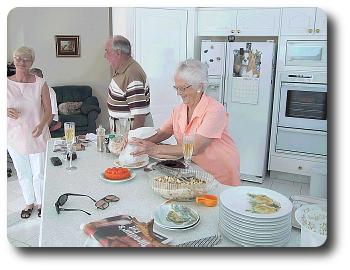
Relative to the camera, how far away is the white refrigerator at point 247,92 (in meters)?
1.42

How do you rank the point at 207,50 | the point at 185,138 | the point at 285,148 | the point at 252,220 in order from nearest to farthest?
the point at 252,220 → the point at 185,138 → the point at 207,50 → the point at 285,148

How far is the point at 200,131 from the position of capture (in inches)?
50.4

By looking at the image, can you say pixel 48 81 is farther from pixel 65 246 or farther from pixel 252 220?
pixel 252 220

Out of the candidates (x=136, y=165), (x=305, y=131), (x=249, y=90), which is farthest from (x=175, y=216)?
(x=249, y=90)

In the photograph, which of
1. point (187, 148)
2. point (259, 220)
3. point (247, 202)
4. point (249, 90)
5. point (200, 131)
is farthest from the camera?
point (249, 90)

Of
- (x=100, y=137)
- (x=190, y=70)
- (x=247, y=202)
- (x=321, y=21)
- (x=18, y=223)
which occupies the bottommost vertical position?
(x=18, y=223)

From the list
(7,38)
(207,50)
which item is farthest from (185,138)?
(7,38)

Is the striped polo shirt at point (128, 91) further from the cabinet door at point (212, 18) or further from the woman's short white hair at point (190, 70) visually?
the cabinet door at point (212, 18)

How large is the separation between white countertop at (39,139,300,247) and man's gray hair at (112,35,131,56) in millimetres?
369

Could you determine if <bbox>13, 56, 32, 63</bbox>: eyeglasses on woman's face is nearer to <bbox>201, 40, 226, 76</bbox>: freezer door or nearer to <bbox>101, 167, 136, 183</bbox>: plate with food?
<bbox>101, 167, 136, 183</bbox>: plate with food

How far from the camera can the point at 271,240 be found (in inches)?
33.7

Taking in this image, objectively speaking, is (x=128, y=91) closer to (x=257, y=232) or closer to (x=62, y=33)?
(x=62, y=33)

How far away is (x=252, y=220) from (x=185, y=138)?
1.47 feet

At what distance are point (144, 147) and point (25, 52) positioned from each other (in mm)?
484
